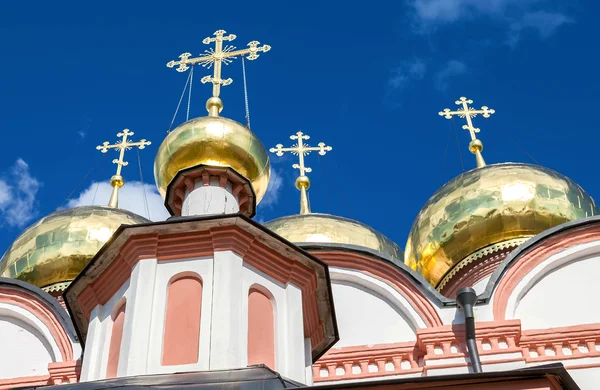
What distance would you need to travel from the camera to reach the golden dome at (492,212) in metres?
8.85

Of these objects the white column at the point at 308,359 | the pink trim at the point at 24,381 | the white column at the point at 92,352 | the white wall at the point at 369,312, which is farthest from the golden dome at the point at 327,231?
the white column at the point at 92,352

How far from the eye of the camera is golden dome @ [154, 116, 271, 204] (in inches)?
267

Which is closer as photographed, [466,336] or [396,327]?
[466,336]

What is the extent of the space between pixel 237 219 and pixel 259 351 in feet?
2.57

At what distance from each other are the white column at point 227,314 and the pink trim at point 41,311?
2.58m

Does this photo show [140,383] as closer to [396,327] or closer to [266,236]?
[266,236]

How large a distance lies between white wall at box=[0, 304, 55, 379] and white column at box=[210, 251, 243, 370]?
2752 millimetres

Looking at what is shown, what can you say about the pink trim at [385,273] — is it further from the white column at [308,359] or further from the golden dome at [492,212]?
the white column at [308,359]

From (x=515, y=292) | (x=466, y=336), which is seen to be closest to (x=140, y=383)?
(x=466, y=336)

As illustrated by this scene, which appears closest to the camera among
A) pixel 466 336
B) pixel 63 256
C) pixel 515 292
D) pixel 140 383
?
pixel 140 383

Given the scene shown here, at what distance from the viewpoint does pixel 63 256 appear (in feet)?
31.4

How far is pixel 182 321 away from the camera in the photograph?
4961 mm

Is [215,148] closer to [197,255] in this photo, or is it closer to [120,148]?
[197,255]

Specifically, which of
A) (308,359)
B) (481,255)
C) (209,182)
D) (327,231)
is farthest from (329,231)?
(308,359)
